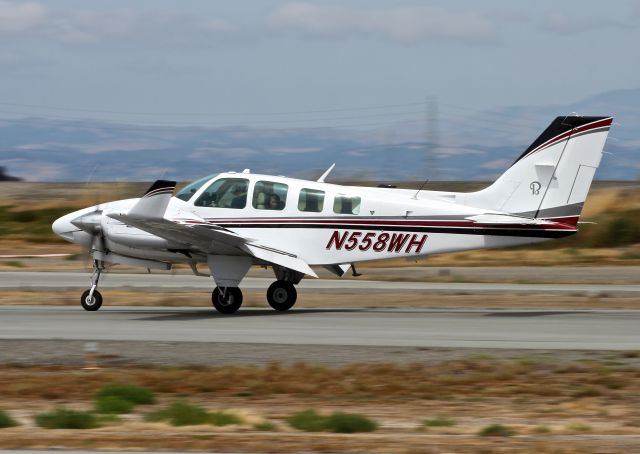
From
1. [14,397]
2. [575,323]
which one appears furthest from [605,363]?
[14,397]

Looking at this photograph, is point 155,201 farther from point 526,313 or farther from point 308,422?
point 308,422

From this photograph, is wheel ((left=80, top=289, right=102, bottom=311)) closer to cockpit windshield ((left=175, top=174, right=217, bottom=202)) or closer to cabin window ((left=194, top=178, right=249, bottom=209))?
cockpit windshield ((left=175, top=174, right=217, bottom=202))

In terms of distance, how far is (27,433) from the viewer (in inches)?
369

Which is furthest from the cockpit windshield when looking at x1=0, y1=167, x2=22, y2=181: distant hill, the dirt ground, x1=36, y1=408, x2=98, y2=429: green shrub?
x1=0, y1=167, x2=22, y2=181: distant hill

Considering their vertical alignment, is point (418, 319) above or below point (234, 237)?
below

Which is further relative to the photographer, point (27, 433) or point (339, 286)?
point (339, 286)

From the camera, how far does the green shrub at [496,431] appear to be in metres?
9.32

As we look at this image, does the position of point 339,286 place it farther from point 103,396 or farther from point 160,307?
point 103,396

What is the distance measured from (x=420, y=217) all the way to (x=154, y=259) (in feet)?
16.3

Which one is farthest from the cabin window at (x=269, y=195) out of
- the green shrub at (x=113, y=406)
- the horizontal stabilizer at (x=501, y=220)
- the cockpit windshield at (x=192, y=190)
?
the green shrub at (x=113, y=406)

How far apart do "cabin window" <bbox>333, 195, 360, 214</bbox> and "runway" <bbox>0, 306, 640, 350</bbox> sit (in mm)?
1926

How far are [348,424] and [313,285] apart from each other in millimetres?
18530

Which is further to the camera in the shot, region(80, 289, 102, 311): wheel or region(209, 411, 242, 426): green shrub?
region(80, 289, 102, 311): wheel

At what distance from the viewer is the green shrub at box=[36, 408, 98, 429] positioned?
31.9 ft
